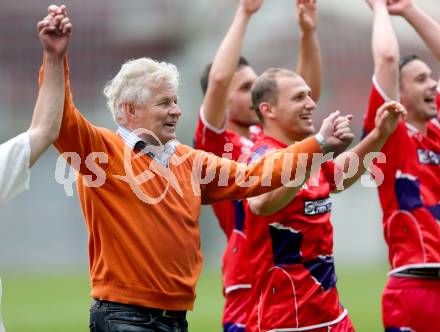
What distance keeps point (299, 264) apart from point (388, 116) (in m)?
1.03

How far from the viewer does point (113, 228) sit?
191 inches

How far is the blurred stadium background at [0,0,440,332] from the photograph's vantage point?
16078mm

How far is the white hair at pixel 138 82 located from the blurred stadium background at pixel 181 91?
8.26 meters

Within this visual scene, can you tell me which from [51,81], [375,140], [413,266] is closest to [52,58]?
[51,81]

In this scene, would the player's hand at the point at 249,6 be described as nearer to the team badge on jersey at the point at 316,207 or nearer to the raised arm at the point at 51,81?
the team badge on jersey at the point at 316,207

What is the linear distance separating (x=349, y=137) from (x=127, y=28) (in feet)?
65.5

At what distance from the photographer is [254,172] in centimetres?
506

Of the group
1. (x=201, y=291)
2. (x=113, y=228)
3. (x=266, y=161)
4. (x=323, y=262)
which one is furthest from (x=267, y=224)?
(x=201, y=291)

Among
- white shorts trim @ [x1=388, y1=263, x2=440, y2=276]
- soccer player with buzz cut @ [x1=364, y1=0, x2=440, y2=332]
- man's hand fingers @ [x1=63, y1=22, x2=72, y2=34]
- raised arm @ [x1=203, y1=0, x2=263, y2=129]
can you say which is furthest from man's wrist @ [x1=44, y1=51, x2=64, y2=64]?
white shorts trim @ [x1=388, y1=263, x2=440, y2=276]

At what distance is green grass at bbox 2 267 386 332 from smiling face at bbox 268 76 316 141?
5775mm

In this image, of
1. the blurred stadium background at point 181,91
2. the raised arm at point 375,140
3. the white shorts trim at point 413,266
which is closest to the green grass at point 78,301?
the blurred stadium background at point 181,91

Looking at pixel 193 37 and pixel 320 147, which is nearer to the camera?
pixel 320 147

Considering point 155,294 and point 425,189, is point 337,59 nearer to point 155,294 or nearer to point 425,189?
point 425,189

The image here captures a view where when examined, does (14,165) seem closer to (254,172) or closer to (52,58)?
(52,58)
